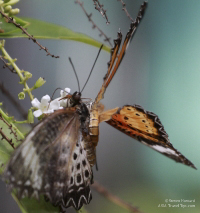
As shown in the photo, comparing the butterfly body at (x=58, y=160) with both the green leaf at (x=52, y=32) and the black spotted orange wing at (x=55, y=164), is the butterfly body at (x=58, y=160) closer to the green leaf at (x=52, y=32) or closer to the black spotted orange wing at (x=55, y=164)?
the black spotted orange wing at (x=55, y=164)

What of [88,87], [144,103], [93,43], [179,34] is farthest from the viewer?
[144,103]

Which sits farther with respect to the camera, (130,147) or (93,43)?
(130,147)

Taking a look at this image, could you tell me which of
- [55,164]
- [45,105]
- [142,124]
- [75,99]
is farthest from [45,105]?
[142,124]

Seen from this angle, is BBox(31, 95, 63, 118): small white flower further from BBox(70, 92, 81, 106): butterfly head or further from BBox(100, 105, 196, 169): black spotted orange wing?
BBox(100, 105, 196, 169): black spotted orange wing

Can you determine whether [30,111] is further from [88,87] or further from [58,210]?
[88,87]

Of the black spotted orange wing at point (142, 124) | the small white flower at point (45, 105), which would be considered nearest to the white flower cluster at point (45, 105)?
the small white flower at point (45, 105)

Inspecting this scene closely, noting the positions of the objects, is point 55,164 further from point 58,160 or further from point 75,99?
point 75,99

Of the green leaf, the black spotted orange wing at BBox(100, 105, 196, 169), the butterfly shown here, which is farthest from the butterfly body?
the green leaf

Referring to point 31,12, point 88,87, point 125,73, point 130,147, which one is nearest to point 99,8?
point 31,12
